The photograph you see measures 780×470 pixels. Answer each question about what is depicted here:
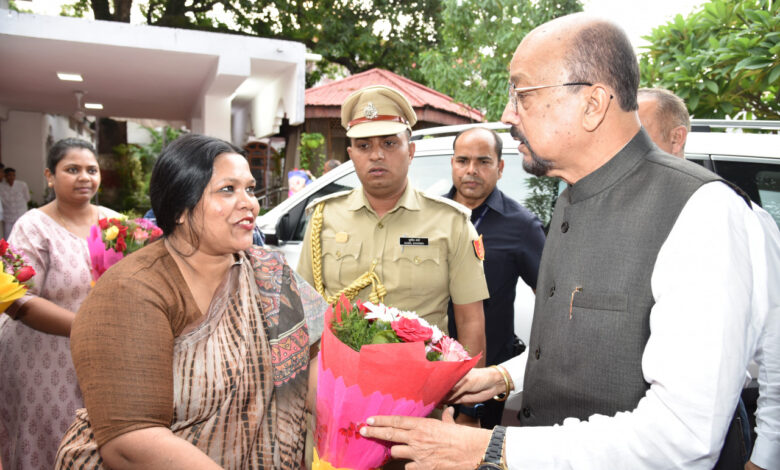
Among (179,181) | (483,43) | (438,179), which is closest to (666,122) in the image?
(438,179)

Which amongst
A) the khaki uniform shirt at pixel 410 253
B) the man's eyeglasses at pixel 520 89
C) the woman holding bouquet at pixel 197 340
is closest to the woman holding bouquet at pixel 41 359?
the khaki uniform shirt at pixel 410 253

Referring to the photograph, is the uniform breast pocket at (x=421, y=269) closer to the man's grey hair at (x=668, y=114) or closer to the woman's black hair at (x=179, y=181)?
the woman's black hair at (x=179, y=181)

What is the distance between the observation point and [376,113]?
2607 mm

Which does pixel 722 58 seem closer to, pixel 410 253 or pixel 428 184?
pixel 428 184

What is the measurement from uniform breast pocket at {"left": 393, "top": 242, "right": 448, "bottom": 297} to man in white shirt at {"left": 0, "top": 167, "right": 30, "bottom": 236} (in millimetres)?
9918

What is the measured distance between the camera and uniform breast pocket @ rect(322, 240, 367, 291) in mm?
2629

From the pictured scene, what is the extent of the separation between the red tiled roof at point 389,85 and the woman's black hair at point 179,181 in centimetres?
1041

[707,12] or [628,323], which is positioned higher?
[707,12]

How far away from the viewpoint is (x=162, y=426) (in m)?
1.52

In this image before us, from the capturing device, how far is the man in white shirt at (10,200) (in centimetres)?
969

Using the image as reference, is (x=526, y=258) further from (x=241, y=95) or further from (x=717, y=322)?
(x=241, y=95)

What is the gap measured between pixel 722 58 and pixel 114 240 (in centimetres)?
412

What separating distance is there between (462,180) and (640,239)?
195 centimetres

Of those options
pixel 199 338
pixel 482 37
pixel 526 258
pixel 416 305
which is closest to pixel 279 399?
pixel 199 338
